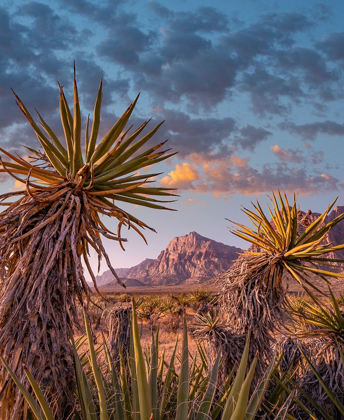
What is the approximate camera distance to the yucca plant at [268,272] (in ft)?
17.6

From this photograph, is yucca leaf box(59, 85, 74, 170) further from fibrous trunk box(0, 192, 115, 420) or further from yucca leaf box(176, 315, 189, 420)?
yucca leaf box(176, 315, 189, 420)

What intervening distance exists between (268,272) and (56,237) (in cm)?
360

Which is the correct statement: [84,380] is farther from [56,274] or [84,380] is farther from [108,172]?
[108,172]

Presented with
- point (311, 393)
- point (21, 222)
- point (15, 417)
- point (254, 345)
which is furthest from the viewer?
point (254, 345)

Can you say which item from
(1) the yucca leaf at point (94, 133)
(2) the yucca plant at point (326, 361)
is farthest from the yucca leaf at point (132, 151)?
(2) the yucca plant at point (326, 361)

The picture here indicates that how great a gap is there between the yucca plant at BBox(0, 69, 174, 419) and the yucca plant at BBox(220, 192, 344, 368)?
251cm

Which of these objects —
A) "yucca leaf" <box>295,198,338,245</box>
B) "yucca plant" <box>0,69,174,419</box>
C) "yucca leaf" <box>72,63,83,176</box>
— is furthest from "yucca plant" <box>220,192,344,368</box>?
"yucca leaf" <box>72,63,83,176</box>

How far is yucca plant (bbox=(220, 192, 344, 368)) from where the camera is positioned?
5379 millimetres

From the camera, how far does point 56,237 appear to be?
3.38 m

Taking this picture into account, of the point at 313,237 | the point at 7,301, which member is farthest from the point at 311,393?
the point at 7,301

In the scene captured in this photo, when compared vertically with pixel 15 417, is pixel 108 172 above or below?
above

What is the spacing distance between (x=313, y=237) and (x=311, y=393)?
2.39 metres

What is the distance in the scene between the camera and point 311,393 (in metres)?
5.15

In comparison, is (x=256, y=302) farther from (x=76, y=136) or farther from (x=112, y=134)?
(x=76, y=136)
